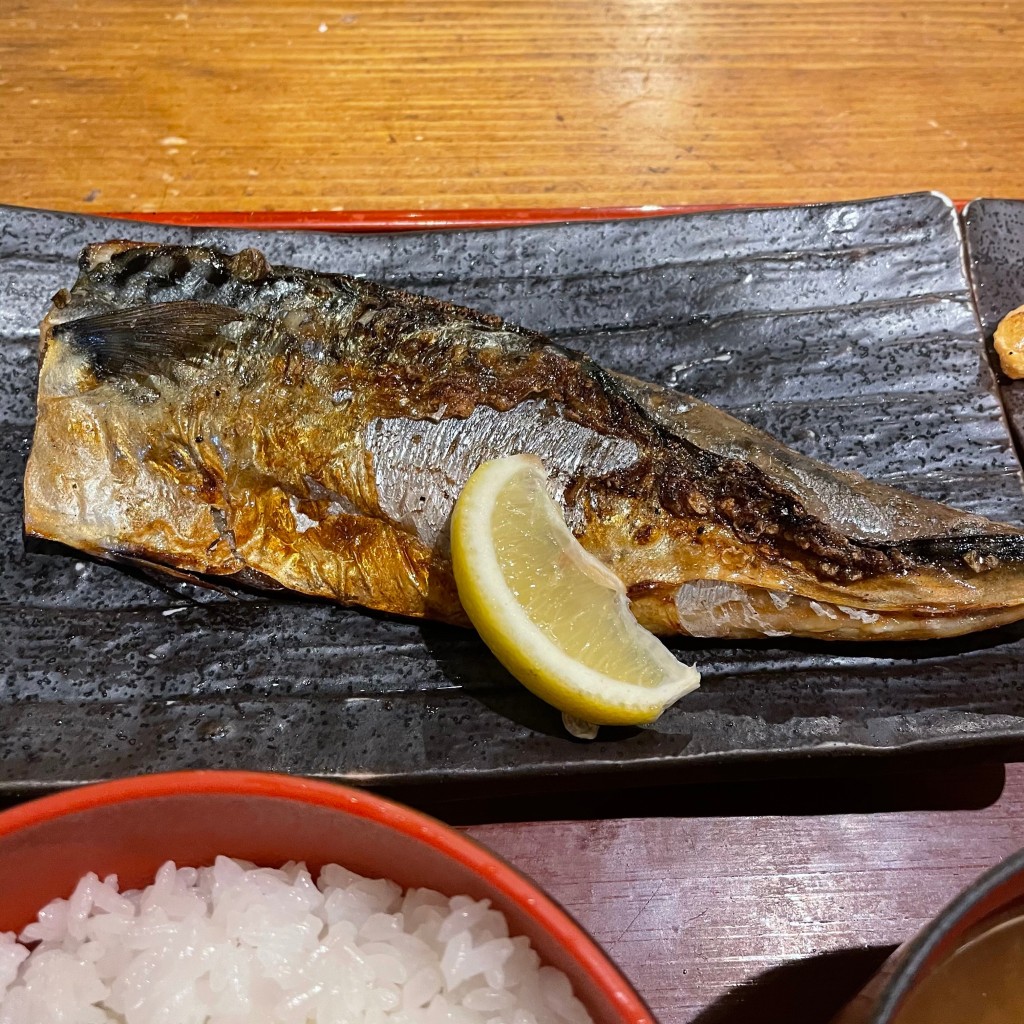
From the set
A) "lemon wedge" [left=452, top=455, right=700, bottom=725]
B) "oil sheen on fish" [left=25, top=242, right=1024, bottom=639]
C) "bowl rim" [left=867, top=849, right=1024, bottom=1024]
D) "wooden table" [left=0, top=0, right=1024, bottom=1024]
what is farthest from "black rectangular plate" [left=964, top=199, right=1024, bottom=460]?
"bowl rim" [left=867, top=849, right=1024, bottom=1024]

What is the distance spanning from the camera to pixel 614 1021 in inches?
34.4

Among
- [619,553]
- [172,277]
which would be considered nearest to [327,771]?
[619,553]

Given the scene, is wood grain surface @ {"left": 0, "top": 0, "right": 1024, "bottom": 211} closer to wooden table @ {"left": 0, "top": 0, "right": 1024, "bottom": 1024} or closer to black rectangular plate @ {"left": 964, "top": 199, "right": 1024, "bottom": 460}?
wooden table @ {"left": 0, "top": 0, "right": 1024, "bottom": 1024}

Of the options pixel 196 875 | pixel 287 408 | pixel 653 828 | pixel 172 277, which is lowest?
pixel 653 828

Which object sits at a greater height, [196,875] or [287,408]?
[287,408]

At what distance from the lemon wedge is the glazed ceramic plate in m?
0.15

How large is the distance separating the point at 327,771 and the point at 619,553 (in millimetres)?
670

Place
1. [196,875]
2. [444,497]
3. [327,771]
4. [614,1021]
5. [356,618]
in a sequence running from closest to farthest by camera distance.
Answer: [614,1021]
[196,875]
[327,771]
[444,497]
[356,618]

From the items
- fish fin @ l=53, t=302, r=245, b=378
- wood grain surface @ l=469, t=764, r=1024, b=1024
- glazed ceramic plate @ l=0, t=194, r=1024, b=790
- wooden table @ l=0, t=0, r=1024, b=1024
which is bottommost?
wood grain surface @ l=469, t=764, r=1024, b=1024

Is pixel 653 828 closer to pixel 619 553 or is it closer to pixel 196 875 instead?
pixel 619 553

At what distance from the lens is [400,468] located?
163 centimetres

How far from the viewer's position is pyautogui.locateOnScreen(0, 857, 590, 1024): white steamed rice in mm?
965

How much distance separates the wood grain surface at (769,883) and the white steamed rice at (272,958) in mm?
481

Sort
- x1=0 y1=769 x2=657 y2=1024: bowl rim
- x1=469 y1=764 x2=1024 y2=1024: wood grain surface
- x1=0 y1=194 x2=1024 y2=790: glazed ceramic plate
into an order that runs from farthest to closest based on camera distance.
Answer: x1=0 y1=194 x2=1024 y2=790: glazed ceramic plate < x1=469 y1=764 x2=1024 y2=1024: wood grain surface < x1=0 y1=769 x2=657 y2=1024: bowl rim
